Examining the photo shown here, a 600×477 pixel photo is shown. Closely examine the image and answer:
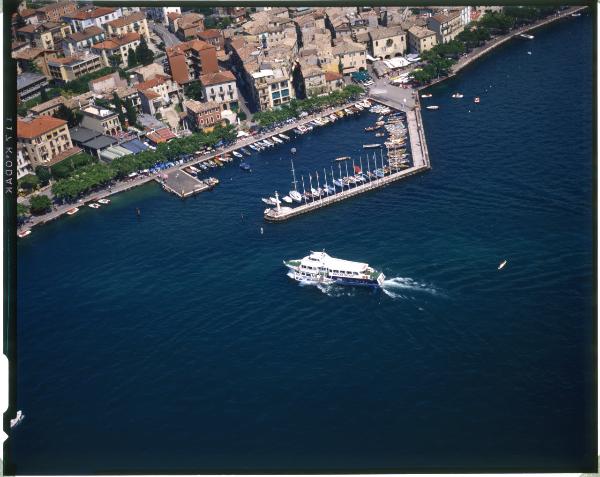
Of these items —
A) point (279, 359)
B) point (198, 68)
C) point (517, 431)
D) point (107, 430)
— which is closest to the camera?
point (517, 431)

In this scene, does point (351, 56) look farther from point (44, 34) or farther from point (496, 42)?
point (44, 34)

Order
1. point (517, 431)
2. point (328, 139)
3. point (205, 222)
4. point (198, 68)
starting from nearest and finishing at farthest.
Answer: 1. point (517, 431)
2. point (205, 222)
3. point (328, 139)
4. point (198, 68)

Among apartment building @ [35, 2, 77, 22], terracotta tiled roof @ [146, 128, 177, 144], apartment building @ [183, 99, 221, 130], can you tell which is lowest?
Result: terracotta tiled roof @ [146, 128, 177, 144]

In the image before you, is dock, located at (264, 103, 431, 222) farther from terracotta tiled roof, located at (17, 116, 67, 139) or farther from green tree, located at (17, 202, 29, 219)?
terracotta tiled roof, located at (17, 116, 67, 139)

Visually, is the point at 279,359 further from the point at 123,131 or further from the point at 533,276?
the point at 123,131

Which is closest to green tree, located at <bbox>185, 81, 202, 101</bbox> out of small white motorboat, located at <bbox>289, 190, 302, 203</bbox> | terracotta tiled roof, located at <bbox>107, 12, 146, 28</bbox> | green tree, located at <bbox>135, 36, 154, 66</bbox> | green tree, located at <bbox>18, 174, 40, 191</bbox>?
green tree, located at <bbox>135, 36, 154, 66</bbox>

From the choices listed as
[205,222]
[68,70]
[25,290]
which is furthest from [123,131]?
[25,290]
